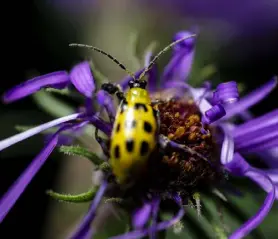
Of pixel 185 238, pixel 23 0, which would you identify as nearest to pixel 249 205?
pixel 185 238

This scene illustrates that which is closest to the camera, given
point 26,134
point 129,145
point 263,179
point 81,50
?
point 129,145

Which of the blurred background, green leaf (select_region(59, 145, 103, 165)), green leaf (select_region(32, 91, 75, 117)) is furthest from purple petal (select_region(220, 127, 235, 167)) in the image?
the blurred background

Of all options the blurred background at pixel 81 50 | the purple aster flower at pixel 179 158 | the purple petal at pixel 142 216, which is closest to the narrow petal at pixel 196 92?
the purple aster flower at pixel 179 158

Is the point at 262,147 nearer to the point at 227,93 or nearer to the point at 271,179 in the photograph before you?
the point at 271,179

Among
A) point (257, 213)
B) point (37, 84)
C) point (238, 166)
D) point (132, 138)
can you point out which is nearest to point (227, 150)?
point (238, 166)

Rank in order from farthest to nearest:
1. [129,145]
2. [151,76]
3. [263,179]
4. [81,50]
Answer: [81,50] → [151,76] → [263,179] → [129,145]

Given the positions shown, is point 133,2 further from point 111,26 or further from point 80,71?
point 80,71
